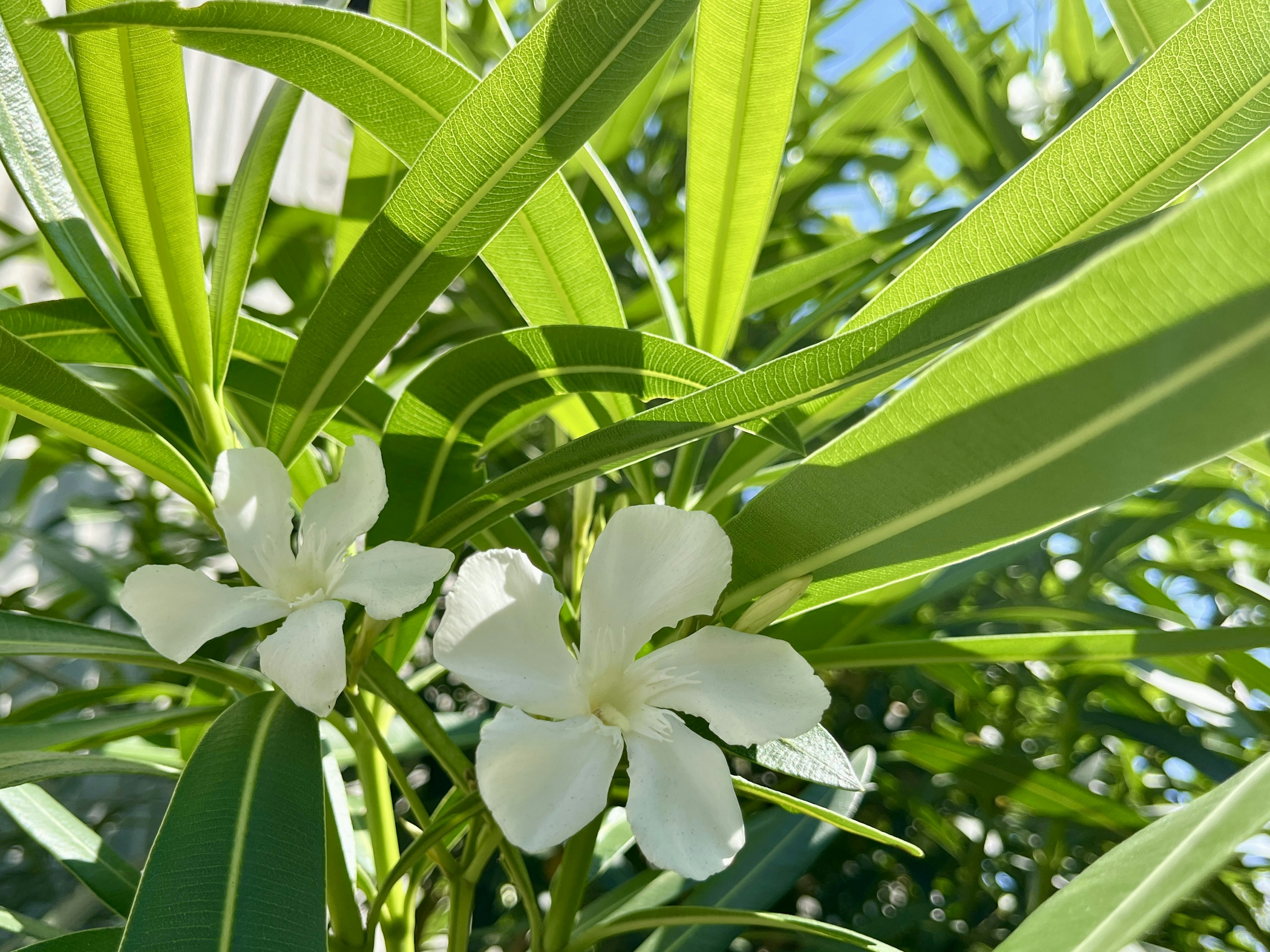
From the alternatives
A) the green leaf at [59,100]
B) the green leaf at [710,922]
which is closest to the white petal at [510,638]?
the green leaf at [710,922]

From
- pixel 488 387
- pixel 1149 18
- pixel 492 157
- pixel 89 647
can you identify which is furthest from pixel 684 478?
pixel 1149 18

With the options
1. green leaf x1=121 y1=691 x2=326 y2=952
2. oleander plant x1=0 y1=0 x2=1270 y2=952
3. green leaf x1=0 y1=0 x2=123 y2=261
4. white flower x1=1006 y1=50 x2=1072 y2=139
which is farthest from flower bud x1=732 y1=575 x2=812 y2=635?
white flower x1=1006 y1=50 x2=1072 y2=139

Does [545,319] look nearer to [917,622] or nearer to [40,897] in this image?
[917,622]

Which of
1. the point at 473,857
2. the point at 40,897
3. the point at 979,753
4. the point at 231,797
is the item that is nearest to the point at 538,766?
the point at 231,797

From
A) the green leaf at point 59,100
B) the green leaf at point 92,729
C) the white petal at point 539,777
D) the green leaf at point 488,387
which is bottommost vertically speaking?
the white petal at point 539,777

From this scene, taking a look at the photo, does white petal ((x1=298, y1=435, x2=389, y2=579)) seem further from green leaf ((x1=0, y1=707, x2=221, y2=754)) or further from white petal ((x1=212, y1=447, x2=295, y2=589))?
green leaf ((x1=0, y1=707, x2=221, y2=754))

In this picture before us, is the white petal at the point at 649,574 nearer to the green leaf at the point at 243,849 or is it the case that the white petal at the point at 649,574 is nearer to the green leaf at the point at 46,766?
the green leaf at the point at 243,849

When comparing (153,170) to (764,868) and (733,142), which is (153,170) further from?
(764,868)
